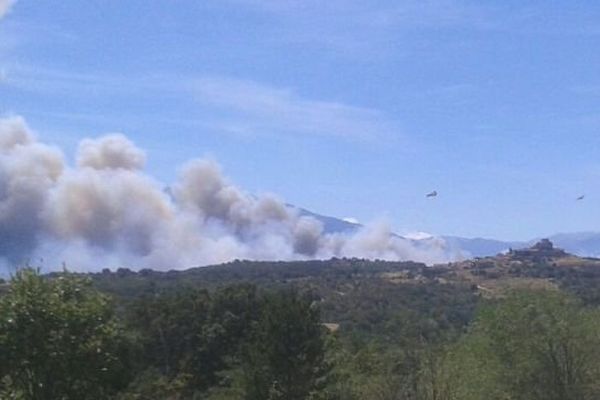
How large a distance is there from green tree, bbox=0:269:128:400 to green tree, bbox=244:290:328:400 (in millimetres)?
20162

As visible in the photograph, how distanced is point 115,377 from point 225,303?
40.7m

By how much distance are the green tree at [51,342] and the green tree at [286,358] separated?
66.1 feet

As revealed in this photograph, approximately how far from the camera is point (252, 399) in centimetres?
4697

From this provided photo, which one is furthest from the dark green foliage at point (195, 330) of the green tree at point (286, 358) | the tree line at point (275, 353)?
the green tree at point (286, 358)

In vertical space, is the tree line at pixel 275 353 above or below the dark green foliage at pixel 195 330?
below

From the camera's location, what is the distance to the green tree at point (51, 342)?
2650 centimetres

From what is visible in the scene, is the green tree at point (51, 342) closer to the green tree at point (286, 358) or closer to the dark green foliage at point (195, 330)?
the green tree at point (286, 358)

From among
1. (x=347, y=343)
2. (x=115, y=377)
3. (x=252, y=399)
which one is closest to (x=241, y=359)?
(x=252, y=399)

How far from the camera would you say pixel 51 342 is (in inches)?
1046

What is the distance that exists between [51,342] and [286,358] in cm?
2314

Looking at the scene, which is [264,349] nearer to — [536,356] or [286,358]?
[286,358]

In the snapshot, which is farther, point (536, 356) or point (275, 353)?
point (275, 353)

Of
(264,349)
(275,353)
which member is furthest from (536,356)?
(264,349)

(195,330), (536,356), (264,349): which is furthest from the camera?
(195,330)
